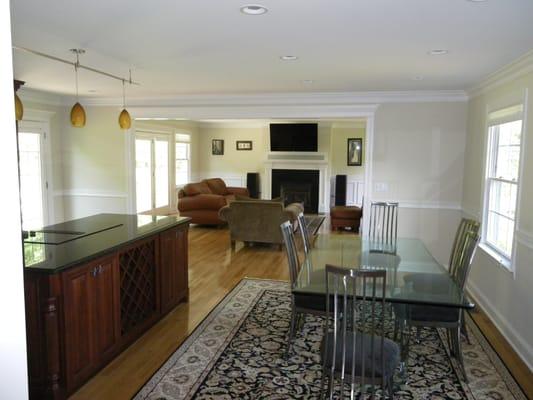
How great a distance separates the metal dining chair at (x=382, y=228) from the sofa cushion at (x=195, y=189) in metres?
4.38

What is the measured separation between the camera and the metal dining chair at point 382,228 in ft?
13.7

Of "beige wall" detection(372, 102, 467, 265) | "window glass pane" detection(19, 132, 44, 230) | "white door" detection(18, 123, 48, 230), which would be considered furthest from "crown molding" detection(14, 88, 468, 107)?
"window glass pane" detection(19, 132, 44, 230)

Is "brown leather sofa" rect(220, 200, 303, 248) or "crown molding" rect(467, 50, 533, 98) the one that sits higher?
"crown molding" rect(467, 50, 533, 98)

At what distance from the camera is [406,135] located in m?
5.49

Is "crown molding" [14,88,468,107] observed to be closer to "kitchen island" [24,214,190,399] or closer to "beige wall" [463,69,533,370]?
"beige wall" [463,69,533,370]

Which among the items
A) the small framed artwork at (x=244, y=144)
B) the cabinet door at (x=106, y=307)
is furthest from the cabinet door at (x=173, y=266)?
the small framed artwork at (x=244, y=144)

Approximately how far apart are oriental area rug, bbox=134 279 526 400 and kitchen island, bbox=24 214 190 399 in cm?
46

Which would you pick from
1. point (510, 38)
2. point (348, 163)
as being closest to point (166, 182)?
point (348, 163)

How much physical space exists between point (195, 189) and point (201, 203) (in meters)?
0.57

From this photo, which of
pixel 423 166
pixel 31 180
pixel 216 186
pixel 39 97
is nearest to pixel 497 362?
pixel 423 166

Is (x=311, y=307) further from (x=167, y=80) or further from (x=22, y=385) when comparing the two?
(x=167, y=80)

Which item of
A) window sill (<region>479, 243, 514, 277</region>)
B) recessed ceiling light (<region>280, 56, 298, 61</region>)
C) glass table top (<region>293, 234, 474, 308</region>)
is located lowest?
window sill (<region>479, 243, 514, 277</region>)

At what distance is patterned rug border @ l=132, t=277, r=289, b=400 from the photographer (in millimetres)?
2771

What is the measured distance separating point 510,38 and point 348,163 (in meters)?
8.57
